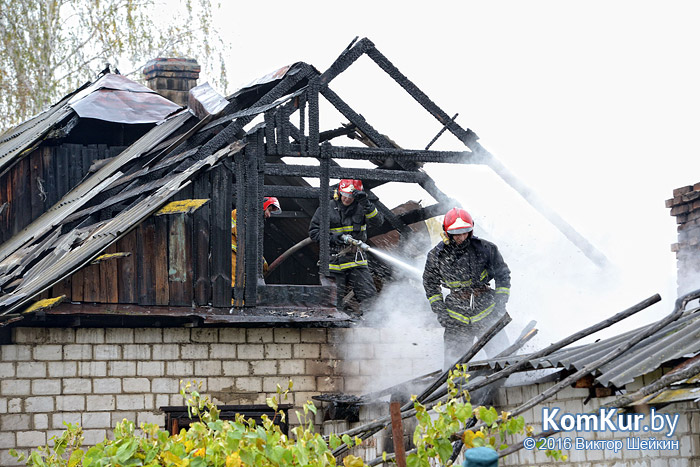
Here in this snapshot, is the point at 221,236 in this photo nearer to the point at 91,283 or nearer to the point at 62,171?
the point at 91,283

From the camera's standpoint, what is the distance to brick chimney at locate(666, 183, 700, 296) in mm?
11016

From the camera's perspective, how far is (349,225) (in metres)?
12.3

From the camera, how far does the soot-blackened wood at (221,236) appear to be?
11125 millimetres

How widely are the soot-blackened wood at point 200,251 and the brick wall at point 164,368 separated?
1.45ft

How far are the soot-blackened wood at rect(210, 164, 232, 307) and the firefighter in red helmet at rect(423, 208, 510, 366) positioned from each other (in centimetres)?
231

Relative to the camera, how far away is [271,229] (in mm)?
14141

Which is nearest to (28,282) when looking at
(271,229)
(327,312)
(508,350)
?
(327,312)

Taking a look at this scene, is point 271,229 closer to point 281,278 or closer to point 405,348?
point 281,278

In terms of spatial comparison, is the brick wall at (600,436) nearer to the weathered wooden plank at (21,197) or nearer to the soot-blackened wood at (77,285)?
the soot-blackened wood at (77,285)

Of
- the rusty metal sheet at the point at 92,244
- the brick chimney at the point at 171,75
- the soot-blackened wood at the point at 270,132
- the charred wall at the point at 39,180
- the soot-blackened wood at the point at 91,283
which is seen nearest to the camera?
the rusty metal sheet at the point at 92,244

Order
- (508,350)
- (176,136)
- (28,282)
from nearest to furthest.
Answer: (508,350), (28,282), (176,136)

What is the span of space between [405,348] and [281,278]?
2903 millimetres

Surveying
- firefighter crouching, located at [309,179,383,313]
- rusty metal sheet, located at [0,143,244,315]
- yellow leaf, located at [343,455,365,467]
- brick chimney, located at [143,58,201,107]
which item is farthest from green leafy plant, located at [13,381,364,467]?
brick chimney, located at [143,58,201,107]

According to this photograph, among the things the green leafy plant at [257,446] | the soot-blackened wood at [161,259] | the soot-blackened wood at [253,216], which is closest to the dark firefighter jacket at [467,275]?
the soot-blackened wood at [253,216]
